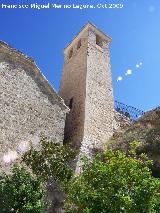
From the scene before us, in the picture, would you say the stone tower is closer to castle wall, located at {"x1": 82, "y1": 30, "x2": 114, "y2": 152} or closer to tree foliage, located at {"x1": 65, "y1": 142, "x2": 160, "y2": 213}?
castle wall, located at {"x1": 82, "y1": 30, "x2": 114, "y2": 152}

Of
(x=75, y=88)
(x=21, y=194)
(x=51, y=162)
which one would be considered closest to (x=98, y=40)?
(x=75, y=88)

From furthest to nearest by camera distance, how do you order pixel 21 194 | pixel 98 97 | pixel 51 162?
pixel 98 97, pixel 51 162, pixel 21 194

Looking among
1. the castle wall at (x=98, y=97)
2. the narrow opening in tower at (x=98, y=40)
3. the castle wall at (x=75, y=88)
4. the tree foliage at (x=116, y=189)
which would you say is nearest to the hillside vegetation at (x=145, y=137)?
the castle wall at (x=98, y=97)

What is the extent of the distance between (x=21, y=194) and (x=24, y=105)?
6175 mm

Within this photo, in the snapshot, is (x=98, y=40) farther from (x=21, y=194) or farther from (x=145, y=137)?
(x=21, y=194)

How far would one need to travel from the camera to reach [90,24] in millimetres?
23578

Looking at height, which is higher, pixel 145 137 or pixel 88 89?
pixel 88 89

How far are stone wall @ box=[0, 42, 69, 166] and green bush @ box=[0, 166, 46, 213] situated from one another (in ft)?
9.32

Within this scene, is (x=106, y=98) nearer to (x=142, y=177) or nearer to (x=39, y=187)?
(x=39, y=187)

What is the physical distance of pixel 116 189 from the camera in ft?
34.7

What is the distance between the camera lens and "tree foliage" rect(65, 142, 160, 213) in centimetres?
1005

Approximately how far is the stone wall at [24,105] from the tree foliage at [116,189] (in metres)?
5.26

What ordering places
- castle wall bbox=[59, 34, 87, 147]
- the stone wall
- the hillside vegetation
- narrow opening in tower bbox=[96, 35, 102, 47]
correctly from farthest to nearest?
narrow opening in tower bbox=[96, 35, 102, 47] → castle wall bbox=[59, 34, 87, 147] → the hillside vegetation → the stone wall

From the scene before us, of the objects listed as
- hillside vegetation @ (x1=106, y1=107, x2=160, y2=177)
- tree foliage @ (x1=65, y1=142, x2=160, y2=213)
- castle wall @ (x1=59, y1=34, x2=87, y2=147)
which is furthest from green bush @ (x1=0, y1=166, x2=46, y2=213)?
hillside vegetation @ (x1=106, y1=107, x2=160, y2=177)
